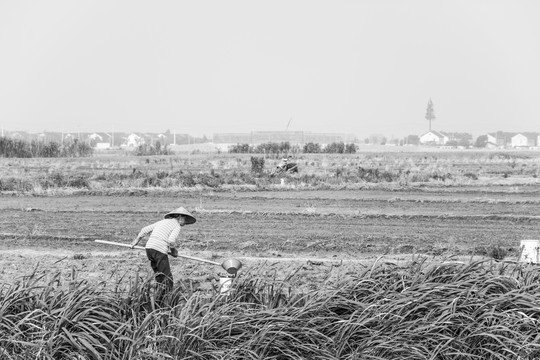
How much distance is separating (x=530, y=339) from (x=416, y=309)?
1.25 m

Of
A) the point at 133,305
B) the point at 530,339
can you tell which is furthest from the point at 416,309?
the point at 133,305

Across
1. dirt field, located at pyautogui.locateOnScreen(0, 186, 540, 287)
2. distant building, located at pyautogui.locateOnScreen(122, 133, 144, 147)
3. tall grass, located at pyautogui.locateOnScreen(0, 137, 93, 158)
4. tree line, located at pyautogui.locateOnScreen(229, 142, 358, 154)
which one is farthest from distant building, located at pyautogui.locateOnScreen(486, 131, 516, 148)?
dirt field, located at pyautogui.locateOnScreen(0, 186, 540, 287)

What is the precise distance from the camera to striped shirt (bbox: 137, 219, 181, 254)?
37.2 feet

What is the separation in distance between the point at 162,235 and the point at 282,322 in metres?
2.97

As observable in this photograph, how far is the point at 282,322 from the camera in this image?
8984 millimetres

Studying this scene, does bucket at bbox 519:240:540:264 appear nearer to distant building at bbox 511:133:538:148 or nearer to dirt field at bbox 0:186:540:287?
dirt field at bbox 0:186:540:287

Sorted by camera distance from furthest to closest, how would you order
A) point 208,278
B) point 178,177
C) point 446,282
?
point 178,177, point 208,278, point 446,282

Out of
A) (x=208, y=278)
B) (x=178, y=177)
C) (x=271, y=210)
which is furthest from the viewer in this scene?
(x=178, y=177)

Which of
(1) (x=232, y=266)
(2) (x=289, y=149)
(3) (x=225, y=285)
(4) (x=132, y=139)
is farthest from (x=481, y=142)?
(3) (x=225, y=285)

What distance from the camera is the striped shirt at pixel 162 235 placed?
11.3 metres

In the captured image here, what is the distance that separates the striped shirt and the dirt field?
0.39 meters

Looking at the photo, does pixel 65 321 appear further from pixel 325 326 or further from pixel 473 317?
pixel 473 317

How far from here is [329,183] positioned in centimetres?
3534

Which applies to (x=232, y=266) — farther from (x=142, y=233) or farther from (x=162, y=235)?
(x=142, y=233)
